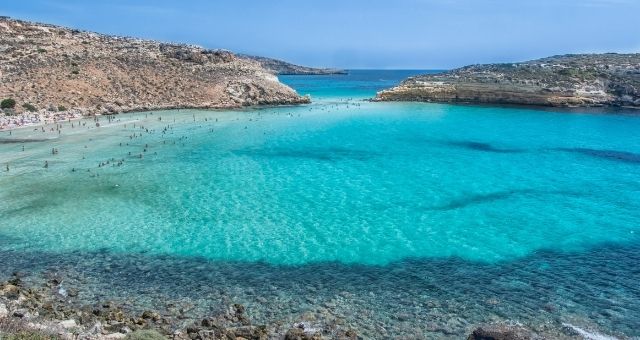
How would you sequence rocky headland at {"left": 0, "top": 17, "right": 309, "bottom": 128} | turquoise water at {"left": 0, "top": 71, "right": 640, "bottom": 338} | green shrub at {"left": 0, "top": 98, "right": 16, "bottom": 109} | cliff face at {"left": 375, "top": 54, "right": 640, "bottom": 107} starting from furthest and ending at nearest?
cliff face at {"left": 375, "top": 54, "right": 640, "bottom": 107}, rocky headland at {"left": 0, "top": 17, "right": 309, "bottom": 128}, green shrub at {"left": 0, "top": 98, "right": 16, "bottom": 109}, turquoise water at {"left": 0, "top": 71, "right": 640, "bottom": 338}

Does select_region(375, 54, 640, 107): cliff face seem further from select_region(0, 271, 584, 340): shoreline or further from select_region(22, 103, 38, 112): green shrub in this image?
select_region(0, 271, 584, 340): shoreline

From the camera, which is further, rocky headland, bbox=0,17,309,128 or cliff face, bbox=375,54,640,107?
cliff face, bbox=375,54,640,107

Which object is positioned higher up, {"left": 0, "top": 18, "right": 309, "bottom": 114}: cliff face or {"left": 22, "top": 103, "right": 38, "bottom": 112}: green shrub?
{"left": 0, "top": 18, "right": 309, "bottom": 114}: cliff face

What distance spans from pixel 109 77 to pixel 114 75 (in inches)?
34.6

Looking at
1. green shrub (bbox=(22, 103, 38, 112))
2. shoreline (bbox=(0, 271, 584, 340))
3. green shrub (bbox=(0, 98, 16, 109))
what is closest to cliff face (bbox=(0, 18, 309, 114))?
green shrub (bbox=(22, 103, 38, 112))

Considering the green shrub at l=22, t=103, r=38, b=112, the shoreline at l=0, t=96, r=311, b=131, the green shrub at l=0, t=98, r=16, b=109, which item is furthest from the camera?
the green shrub at l=22, t=103, r=38, b=112

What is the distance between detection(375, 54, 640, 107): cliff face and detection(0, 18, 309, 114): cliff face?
907 inches

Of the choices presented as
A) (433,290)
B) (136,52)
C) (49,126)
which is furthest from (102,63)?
(433,290)

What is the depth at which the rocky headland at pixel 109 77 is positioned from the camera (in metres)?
53.1

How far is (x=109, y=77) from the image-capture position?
6091cm

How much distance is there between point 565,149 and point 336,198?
24.9 m

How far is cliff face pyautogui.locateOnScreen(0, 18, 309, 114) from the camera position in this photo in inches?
2144

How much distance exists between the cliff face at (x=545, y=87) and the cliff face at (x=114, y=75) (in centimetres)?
2305

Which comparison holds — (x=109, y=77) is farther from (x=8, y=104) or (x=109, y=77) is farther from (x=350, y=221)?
(x=350, y=221)
